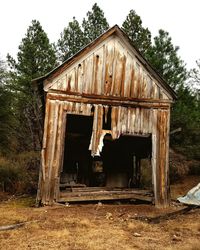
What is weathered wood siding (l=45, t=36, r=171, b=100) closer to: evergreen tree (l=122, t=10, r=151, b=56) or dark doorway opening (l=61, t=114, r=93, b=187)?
dark doorway opening (l=61, t=114, r=93, b=187)

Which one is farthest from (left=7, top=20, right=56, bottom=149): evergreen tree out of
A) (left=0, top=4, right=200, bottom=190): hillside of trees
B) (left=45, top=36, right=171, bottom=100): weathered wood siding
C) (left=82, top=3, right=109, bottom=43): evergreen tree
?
(left=45, top=36, right=171, bottom=100): weathered wood siding

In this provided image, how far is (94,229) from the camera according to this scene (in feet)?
29.7

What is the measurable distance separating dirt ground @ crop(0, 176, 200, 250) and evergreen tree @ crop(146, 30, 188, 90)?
15050 millimetres

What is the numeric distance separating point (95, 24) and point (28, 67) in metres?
8.37

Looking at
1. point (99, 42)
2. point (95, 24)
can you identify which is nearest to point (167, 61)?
point (95, 24)

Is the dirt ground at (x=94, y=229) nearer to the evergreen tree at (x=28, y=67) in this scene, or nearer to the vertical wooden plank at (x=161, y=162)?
the vertical wooden plank at (x=161, y=162)

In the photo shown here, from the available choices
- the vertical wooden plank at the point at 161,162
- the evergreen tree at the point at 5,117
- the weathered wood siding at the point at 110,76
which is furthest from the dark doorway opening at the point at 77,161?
the evergreen tree at the point at 5,117

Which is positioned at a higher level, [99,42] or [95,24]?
[95,24]

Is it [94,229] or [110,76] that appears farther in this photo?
[110,76]

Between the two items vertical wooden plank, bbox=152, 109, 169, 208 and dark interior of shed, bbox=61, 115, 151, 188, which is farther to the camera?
dark interior of shed, bbox=61, 115, 151, 188

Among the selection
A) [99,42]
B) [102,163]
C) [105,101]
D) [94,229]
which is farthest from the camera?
[102,163]

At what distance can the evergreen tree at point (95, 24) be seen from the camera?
32.8 m

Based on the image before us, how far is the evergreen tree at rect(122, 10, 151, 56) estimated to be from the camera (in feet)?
99.1

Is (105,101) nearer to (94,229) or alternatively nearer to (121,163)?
(94,229)
